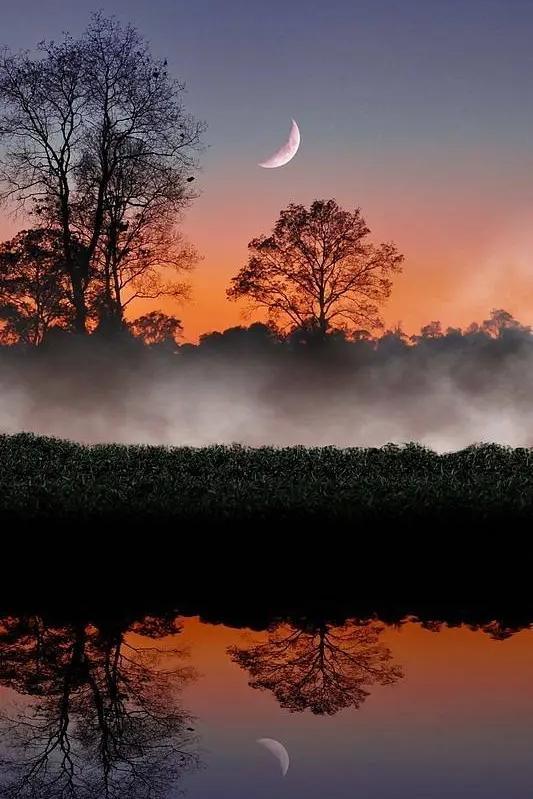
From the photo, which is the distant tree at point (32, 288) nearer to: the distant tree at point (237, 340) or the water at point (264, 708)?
the distant tree at point (237, 340)

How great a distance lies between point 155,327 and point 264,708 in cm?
1503

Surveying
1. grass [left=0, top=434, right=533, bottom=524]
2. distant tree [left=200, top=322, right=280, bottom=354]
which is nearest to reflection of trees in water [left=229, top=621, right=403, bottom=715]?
grass [left=0, top=434, right=533, bottom=524]

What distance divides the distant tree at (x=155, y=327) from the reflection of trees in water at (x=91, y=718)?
1263 centimetres

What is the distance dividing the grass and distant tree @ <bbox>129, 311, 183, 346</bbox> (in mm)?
5584

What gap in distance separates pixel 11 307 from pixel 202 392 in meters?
8.17

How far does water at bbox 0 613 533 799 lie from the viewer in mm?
5098

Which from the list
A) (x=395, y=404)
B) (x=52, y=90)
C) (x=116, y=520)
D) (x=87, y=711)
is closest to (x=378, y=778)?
(x=87, y=711)

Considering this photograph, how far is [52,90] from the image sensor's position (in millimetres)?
18828

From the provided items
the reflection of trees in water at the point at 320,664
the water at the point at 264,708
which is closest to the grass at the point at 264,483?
the water at the point at 264,708

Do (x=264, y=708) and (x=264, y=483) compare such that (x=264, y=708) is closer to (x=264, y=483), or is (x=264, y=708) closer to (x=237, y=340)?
(x=264, y=483)

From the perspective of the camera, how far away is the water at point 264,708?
5098mm

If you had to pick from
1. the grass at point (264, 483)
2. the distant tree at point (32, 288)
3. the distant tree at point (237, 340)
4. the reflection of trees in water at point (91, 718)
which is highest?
the distant tree at point (32, 288)

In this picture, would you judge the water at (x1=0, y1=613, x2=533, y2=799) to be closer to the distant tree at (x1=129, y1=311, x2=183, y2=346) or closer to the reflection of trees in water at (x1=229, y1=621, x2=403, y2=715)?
the reflection of trees in water at (x1=229, y1=621, x2=403, y2=715)

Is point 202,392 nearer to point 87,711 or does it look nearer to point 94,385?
point 94,385
